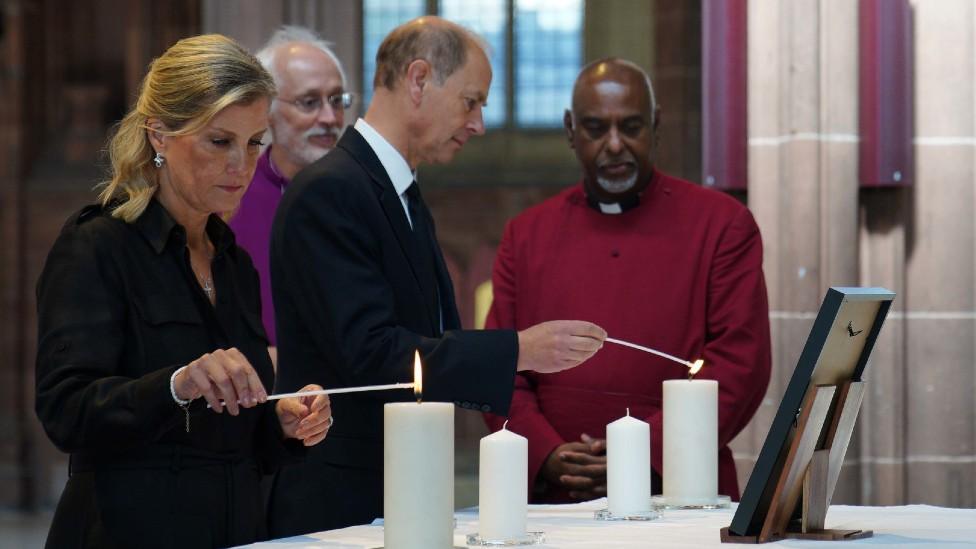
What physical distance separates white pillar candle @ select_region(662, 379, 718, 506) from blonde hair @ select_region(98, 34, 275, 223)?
1.09 metres

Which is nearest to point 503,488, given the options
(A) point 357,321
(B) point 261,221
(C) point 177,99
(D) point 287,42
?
(A) point 357,321

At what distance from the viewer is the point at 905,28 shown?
648cm

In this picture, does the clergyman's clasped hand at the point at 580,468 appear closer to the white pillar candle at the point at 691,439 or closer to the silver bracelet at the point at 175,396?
the white pillar candle at the point at 691,439

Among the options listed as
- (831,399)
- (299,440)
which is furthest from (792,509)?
(299,440)

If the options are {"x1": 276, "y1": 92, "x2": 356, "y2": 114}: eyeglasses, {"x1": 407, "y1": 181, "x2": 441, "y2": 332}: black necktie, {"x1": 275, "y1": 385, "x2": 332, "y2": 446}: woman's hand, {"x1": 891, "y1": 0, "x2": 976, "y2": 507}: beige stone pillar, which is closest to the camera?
{"x1": 275, "y1": 385, "x2": 332, "y2": 446}: woman's hand

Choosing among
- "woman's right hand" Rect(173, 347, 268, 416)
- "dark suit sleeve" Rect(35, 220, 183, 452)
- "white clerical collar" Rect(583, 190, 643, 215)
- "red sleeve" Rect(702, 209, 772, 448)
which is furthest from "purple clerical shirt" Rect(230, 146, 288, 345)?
"woman's right hand" Rect(173, 347, 268, 416)

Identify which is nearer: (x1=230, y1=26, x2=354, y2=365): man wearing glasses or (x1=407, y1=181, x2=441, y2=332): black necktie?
(x1=407, y1=181, x2=441, y2=332): black necktie

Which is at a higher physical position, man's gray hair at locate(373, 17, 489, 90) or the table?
man's gray hair at locate(373, 17, 489, 90)

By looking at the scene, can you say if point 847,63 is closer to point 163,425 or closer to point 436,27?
point 436,27

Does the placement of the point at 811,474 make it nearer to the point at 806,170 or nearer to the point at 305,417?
the point at 305,417

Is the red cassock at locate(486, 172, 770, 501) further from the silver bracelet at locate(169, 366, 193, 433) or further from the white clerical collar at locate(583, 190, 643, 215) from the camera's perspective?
the silver bracelet at locate(169, 366, 193, 433)

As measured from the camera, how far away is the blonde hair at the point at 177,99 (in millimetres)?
3330

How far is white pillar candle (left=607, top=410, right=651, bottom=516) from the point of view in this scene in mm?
3320

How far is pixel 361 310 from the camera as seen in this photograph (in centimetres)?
365
